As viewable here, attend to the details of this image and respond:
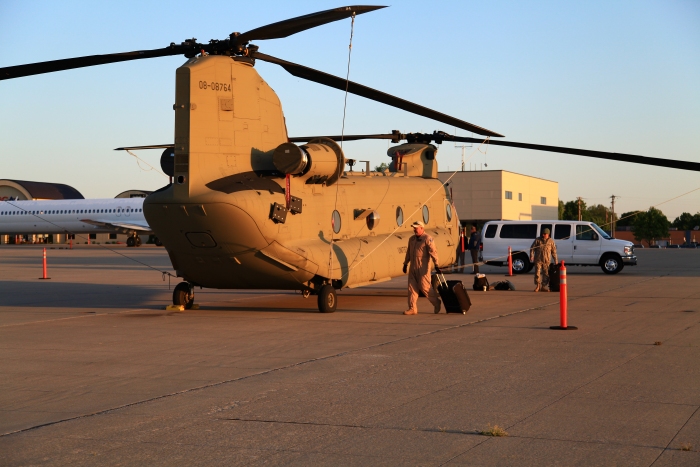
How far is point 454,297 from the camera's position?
15.6 m

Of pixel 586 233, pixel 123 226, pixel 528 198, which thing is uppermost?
pixel 528 198

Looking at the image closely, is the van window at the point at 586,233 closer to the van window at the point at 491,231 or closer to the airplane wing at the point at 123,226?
the van window at the point at 491,231

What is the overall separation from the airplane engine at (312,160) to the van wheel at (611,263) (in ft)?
58.1

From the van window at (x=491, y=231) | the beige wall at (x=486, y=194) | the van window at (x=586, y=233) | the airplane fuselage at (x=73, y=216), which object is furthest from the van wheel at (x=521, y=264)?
the beige wall at (x=486, y=194)

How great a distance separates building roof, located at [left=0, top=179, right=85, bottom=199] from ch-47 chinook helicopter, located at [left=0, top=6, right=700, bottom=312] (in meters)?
81.4

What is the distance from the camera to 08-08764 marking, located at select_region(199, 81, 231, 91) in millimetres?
14414

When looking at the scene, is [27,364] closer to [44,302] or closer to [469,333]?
[469,333]

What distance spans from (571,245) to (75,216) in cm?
4563

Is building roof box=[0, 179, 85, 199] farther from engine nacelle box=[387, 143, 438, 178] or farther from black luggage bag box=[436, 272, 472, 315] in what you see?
black luggage bag box=[436, 272, 472, 315]

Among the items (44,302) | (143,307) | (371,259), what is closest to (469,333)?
(371,259)

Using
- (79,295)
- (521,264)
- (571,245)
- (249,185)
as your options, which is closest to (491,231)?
(521,264)

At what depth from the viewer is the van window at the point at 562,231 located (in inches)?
1218

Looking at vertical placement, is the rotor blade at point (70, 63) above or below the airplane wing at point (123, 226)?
above

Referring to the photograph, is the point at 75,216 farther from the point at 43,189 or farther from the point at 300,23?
the point at 300,23
